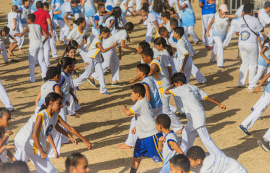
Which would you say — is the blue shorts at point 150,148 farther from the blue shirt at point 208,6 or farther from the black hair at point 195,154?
the blue shirt at point 208,6

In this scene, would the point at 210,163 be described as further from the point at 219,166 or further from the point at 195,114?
the point at 195,114

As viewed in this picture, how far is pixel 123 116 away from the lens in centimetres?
899

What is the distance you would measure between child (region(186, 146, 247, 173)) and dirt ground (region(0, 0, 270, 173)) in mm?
1570

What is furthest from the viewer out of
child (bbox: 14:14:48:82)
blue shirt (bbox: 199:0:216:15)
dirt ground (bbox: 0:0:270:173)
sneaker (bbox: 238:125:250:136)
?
blue shirt (bbox: 199:0:216:15)

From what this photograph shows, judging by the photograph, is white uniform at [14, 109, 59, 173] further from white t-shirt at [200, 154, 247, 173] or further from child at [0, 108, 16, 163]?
white t-shirt at [200, 154, 247, 173]

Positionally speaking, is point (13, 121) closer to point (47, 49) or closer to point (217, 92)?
point (47, 49)

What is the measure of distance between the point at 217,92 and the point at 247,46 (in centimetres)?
145

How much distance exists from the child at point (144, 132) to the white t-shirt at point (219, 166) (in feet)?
3.75

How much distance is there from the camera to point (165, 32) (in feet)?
32.6

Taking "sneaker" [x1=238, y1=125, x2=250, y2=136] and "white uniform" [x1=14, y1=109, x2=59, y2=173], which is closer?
"white uniform" [x1=14, y1=109, x2=59, y2=173]

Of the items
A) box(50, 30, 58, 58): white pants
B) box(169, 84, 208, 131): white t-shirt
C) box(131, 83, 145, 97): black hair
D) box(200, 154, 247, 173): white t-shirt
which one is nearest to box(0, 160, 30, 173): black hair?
box(200, 154, 247, 173): white t-shirt

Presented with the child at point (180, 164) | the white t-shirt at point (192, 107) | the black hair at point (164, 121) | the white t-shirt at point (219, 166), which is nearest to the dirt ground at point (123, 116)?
the white t-shirt at point (192, 107)

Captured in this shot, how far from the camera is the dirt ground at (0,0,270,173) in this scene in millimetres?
6855

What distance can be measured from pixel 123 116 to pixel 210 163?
4.22 metres
